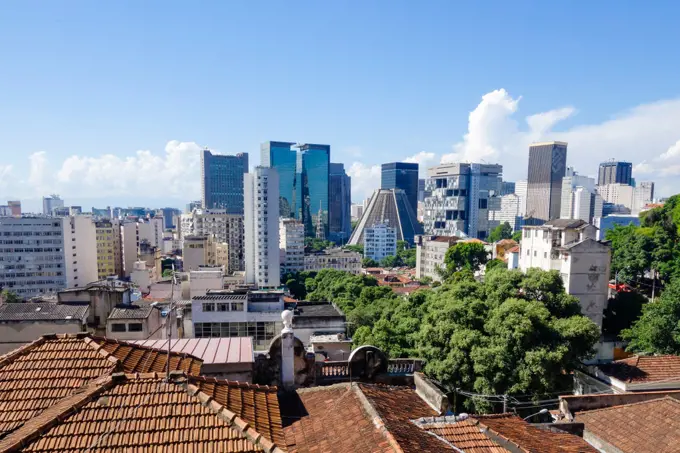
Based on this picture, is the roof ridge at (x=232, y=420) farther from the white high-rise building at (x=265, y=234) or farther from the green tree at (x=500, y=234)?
the green tree at (x=500, y=234)

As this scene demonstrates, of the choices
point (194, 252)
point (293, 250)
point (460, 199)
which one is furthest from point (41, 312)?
point (460, 199)

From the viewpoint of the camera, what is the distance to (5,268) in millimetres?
53625

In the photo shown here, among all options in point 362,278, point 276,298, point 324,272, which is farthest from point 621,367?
point 324,272

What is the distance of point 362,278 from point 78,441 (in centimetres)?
4345

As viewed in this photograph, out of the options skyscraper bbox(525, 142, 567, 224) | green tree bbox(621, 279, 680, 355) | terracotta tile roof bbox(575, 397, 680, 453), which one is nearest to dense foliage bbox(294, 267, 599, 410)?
terracotta tile roof bbox(575, 397, 680, 453)

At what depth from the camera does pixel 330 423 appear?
24.7 ft

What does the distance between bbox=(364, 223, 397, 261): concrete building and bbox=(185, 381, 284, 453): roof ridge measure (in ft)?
303

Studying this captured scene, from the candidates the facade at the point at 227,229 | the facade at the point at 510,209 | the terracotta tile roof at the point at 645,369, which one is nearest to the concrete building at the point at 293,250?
the facade at the point at 227,229

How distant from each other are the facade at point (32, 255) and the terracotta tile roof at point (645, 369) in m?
60.5

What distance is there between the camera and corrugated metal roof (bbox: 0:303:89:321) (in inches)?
776

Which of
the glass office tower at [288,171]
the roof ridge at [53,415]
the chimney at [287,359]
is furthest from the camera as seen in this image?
the glass office tower at [288,171]

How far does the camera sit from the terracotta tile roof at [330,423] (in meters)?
6.57

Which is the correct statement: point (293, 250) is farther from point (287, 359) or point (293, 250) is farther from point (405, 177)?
point (405, 177)

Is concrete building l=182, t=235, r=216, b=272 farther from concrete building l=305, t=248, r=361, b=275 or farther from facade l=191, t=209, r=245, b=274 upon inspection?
concrete building l=305, t=248, r=361, b=275
